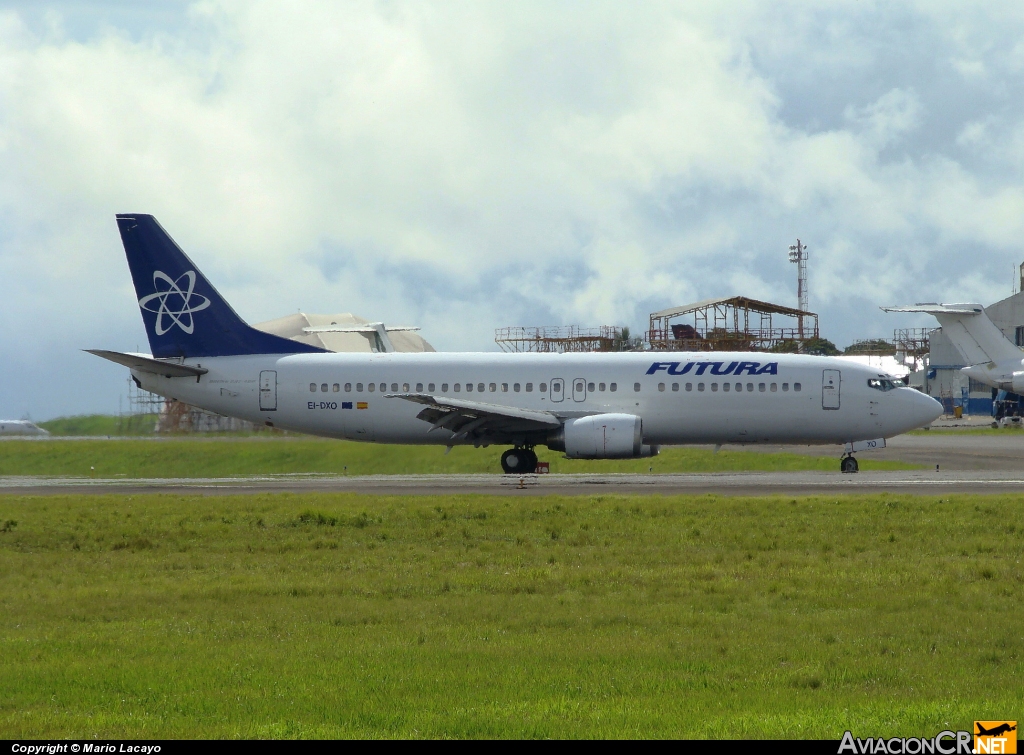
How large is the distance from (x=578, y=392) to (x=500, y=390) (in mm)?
2549

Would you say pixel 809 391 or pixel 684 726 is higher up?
pixel 809 391

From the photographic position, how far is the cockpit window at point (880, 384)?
34344 mm

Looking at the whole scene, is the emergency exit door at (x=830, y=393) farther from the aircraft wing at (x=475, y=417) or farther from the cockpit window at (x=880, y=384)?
the aircraft wing at (x=475, y=417)

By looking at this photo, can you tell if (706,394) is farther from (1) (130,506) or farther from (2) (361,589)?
(2) (361,589)

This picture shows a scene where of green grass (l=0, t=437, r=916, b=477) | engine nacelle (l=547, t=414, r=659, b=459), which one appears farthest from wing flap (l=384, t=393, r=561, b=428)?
green grass (l=0, t=437, r=916, b=477)

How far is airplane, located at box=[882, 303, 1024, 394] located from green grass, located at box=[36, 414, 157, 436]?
35613 millimetres

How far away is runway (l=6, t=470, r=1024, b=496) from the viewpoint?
26.8m

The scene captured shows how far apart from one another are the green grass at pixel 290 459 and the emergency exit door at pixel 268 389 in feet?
6.75

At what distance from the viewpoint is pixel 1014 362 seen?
54.4 metres

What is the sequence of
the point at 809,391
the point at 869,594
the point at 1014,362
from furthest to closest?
1. the point at 1014,362
2. the point at 809,391
3. the point at 869,594

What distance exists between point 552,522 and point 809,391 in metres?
16.8

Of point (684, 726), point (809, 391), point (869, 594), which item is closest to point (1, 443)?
point (809, 391)

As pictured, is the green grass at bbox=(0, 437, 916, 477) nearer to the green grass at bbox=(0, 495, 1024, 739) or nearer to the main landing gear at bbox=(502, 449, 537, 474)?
the main landing gear at bbox=(502, 449, 537, 474)

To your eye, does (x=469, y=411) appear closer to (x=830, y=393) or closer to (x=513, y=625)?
(x=830, y=393)
